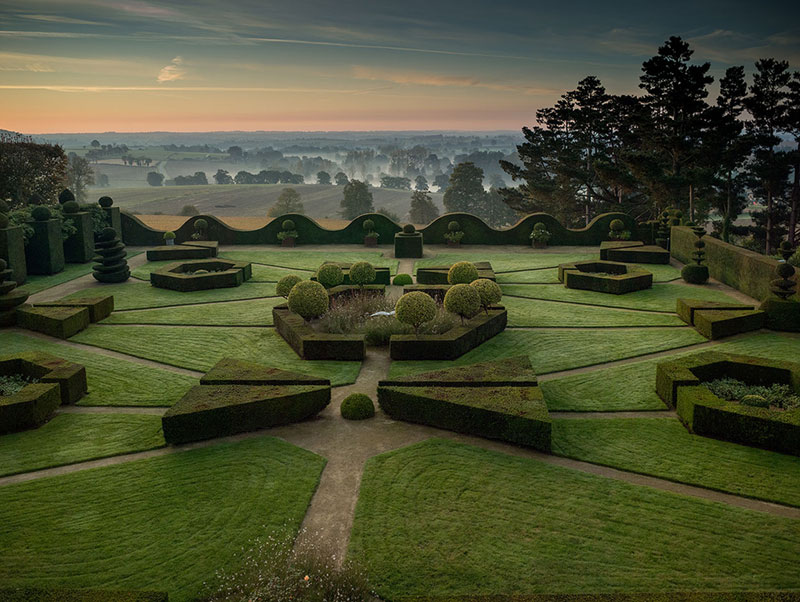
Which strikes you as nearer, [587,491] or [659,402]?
[587,491]

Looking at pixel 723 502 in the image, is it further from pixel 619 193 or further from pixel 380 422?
pixel 619 193

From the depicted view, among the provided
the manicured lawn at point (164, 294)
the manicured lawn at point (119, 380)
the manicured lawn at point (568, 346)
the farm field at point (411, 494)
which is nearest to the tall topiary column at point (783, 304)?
the farm field at point (411, 494)

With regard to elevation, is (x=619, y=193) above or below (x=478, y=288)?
above

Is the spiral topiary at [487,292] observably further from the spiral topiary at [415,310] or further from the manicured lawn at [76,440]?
the manicured lawn at [76,440]

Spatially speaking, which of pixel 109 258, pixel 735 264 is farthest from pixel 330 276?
pixel 735 264

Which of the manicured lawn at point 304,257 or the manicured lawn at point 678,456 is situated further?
the manicured lawn at point 304,257

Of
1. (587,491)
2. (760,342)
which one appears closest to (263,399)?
(587,491)
